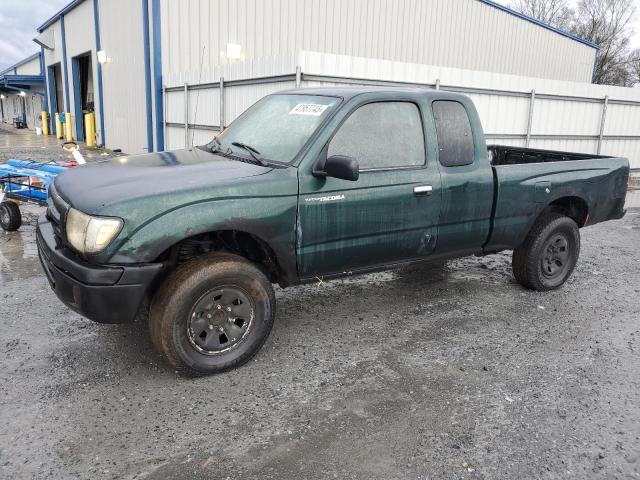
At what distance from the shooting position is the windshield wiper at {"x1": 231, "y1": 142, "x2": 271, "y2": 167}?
12.4 feet

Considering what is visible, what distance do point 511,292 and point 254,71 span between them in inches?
264

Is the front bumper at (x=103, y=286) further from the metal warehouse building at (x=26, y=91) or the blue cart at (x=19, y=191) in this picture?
the metal warehouse building at (x=26, y=91)

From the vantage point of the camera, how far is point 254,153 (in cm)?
395

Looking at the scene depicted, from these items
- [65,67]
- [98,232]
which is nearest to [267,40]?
[98,232]

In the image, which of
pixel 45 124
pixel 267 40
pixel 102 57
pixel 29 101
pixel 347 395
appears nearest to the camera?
pixel 347 395

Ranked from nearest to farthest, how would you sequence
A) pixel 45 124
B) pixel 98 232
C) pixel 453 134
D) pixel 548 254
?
1. pixel 98 232
2. pixel 453 134
3. pixel 548 254
4. pixel 45 124

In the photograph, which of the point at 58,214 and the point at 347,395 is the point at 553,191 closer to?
the point at 347,395

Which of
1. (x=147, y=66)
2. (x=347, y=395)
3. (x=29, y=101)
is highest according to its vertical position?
(x=147, y=66)

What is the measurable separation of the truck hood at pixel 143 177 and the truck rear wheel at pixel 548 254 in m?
2.94

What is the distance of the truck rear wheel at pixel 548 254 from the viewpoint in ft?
17.0

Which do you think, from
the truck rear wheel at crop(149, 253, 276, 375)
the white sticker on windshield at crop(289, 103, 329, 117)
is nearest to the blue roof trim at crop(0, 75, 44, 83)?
the white sticker on windshield at crop(289, 103, 329, 117)

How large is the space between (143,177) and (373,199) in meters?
1.63

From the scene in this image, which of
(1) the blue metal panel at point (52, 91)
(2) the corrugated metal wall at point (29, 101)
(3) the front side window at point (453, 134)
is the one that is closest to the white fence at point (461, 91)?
(3) the front side window at point (453, 134)

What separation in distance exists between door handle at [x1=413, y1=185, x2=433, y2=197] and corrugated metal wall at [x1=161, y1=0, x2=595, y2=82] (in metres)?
12.5
